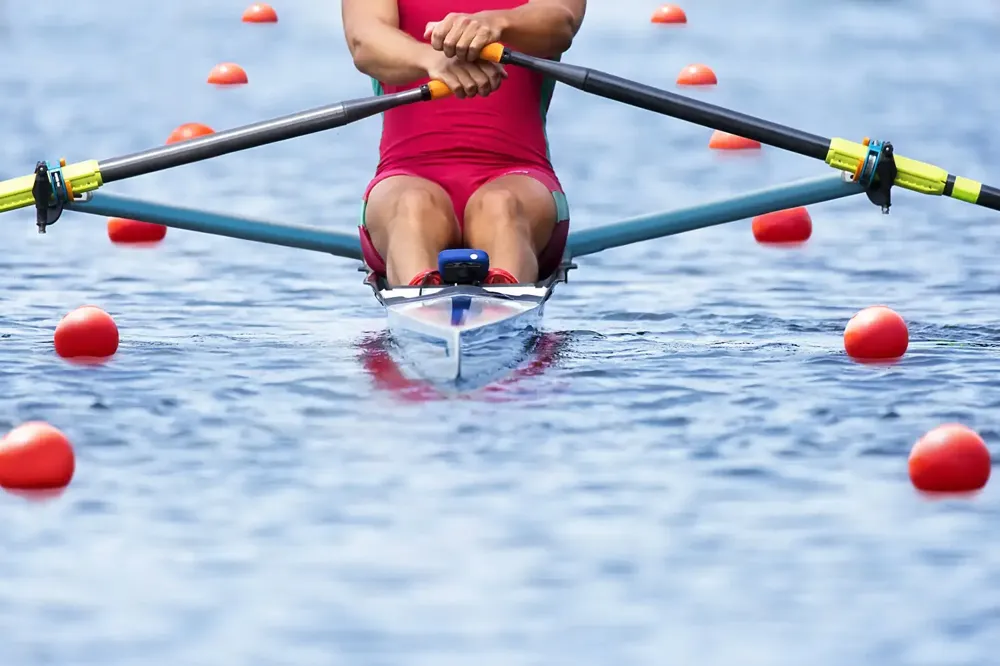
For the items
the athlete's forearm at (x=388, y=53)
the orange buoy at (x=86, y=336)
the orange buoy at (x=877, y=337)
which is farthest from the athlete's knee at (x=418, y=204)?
the orange buoy at (x=877, y=337)

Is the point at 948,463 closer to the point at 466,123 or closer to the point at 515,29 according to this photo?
the point at 515,29

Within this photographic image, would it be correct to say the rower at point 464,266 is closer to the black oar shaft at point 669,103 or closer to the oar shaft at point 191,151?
the oar shaft at point 191,151

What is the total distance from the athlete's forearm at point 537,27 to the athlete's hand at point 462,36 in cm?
15

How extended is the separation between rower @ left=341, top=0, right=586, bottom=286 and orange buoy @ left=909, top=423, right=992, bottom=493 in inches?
68.2

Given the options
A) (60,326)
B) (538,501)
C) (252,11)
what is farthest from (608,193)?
(252,11)

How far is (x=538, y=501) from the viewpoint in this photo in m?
5.16

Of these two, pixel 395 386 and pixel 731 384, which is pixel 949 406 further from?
pixel 395 386

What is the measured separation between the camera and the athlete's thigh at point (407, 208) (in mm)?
6781

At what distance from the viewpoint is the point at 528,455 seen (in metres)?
5.56

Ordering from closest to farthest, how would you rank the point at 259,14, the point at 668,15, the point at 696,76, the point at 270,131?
the point at 270,131 < the point at 696,76 < the point at 668,15 < the point at 259,14

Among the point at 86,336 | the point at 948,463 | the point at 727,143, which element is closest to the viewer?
the point at 948,463

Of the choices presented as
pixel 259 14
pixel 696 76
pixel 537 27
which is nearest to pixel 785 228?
pixel 537 27

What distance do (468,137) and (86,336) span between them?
151cm

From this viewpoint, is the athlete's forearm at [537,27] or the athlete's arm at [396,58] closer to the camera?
the athlete's arm at [396,58]
